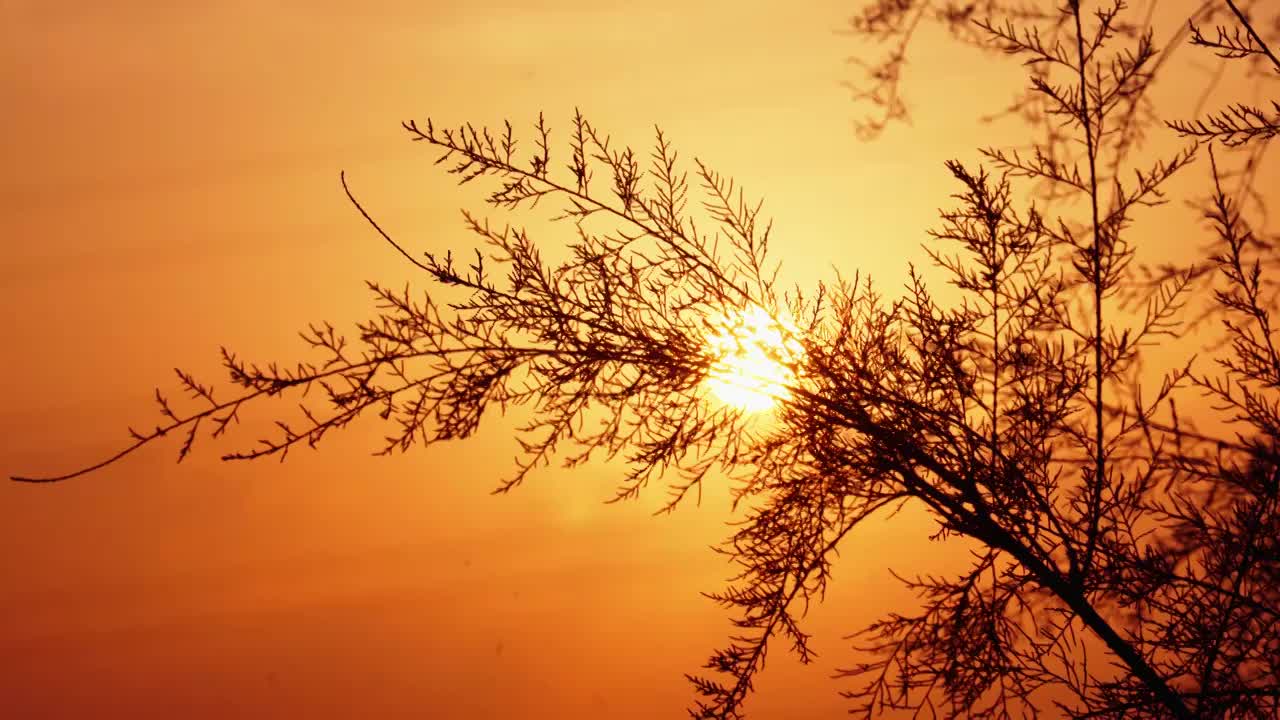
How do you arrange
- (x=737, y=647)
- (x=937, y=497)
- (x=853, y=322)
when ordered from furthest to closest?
1. (x=853, y=322)
2. (x=737, y=647)
3. (x=937, y=497)

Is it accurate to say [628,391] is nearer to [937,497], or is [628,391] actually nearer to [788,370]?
[788,370]

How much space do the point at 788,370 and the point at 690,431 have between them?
32cm

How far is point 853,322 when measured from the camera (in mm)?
3025

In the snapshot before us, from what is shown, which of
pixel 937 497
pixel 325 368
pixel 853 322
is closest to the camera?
pixel 325 368

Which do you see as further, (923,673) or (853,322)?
(853,322)

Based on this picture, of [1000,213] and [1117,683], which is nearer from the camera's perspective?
[1117,683]

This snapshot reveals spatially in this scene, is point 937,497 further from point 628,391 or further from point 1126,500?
point 628,391

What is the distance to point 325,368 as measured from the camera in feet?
8.13

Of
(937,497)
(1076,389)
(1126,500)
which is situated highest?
(1076,389)

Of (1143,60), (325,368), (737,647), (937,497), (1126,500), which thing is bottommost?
(737,647)

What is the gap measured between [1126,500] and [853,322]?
0.85m

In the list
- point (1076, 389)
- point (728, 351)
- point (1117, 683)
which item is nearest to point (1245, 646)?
point (1117, 683)

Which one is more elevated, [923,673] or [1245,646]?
[1245,646]

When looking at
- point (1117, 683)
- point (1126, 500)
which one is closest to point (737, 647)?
point (1117, 683)
